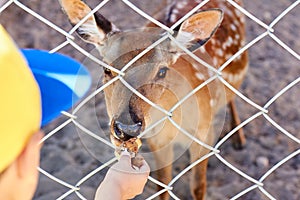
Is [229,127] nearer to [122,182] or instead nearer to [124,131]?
[124,131]

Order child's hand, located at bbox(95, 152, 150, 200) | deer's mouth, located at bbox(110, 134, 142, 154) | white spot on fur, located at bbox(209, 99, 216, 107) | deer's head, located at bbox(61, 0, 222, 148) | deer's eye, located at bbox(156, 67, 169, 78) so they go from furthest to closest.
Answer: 1. white spot on fur, located at bbox(209, 99, 216, 107)
2. deer's eye, located at bbox(156, 67, 169, 78)
3. deer's head, located at bbox(61, 0, 222, 148)
4. deer's mouth, located at bbox(110, 134, 142, 154)
5. child's hand, located at bbox(95, 152, 150, 200)

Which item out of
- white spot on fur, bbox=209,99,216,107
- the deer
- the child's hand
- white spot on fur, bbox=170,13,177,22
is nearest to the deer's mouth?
the deer

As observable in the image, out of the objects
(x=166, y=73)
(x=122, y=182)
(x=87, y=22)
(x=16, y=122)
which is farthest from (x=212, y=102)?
(x=16, y=122)

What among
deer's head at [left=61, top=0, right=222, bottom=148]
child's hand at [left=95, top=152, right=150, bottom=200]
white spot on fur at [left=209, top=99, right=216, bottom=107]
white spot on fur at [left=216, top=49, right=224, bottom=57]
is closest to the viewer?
child's hand at [left=95, top=152, right=150, bottom=200]

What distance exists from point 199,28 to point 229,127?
1040mm

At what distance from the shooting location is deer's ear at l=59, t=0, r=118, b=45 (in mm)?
1863

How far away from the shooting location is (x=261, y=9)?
3.43 m

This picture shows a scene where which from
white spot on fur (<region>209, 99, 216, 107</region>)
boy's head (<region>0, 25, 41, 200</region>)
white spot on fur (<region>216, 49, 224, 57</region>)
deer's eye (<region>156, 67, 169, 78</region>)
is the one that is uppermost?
white spot on fur (<region>216, 49, 224, 57</region>)

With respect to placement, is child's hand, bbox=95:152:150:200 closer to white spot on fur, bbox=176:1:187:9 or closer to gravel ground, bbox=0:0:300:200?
gravel ground, bbox=0:0:300:200

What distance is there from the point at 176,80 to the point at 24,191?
1.19 meters

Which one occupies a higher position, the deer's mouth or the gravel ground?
the gravel ground

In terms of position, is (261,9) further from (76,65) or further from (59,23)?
(76,65)

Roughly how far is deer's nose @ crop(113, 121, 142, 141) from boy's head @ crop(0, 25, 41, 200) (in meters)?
0.69

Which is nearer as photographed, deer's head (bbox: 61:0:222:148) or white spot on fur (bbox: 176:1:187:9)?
deer's head (bbox: 61:0:222:148)
